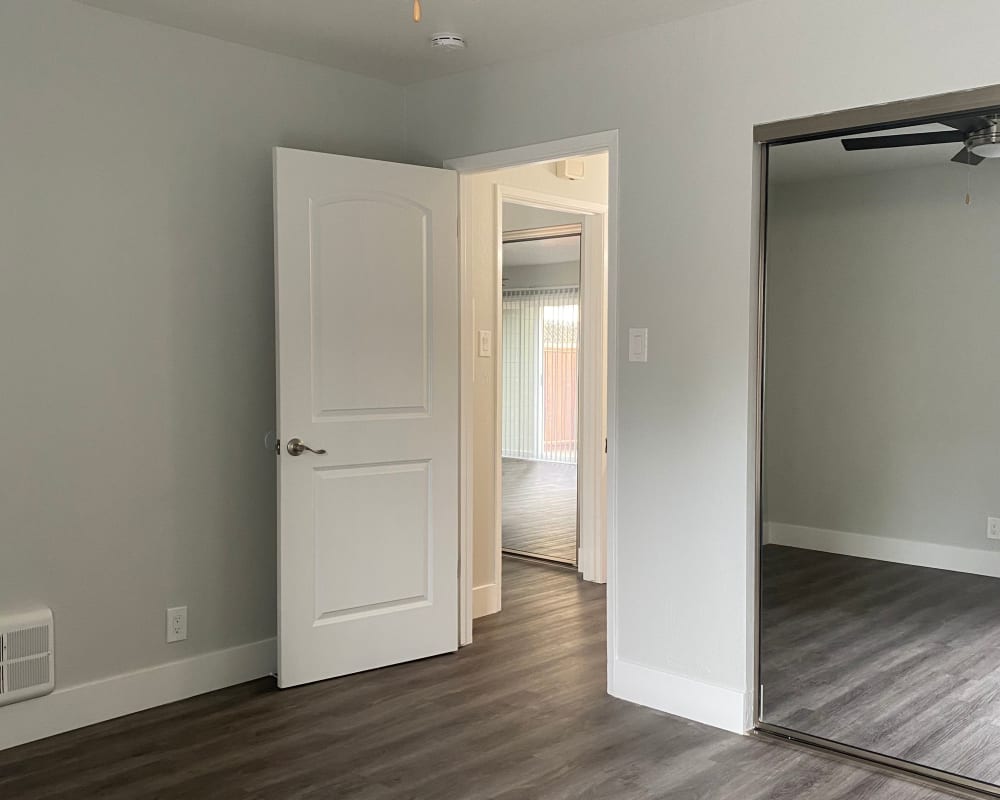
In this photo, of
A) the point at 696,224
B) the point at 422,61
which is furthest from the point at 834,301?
the point at 422,61

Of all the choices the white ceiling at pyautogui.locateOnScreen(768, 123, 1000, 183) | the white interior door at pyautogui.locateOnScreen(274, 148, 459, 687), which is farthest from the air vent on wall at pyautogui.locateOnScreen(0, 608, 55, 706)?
the white ceiling at pyautogui.locateOnScreen(768, 123, 1000, 183)

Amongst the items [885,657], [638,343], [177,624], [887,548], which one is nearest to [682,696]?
[885,657]

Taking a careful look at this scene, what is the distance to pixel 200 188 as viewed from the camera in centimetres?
367

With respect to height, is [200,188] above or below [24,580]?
above

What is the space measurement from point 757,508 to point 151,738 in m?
2.20

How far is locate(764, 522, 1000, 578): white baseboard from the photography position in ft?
9.96

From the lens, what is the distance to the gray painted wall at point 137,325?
3215 millimetres

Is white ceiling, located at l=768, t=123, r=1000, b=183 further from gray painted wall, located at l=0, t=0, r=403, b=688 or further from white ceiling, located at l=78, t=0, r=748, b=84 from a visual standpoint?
gray painted wall, located at l=0, t=0, r=403, b=688

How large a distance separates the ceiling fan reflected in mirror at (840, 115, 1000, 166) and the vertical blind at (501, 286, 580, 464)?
15.3ft

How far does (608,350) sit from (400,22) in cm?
141

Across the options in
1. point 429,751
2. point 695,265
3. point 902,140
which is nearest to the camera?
point 902,140

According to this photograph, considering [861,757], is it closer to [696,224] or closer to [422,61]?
[696,224]

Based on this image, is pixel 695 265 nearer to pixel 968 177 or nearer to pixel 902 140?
pixel 902 140

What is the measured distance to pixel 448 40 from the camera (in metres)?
3.60
